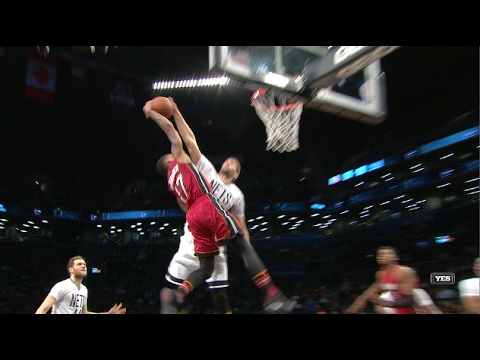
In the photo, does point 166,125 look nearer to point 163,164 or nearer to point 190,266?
point 163,164

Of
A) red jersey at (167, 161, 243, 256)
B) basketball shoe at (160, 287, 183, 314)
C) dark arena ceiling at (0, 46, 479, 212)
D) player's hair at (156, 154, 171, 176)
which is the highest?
dark arena ceiling at (0, 46, 479, 212)

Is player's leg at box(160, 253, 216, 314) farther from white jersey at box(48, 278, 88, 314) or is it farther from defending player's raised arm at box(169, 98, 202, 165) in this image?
white jersey at box(48, 278, 88, 314)

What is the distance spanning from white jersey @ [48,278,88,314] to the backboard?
2431 millimetres

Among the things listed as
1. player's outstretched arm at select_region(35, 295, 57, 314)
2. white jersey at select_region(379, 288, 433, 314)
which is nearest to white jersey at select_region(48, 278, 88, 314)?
player's outstretched arm at select_region(35, 295, 57, 314)

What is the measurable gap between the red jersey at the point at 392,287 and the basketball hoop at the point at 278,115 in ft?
5.30

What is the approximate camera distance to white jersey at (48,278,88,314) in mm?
4055

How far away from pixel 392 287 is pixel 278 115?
6.36ft

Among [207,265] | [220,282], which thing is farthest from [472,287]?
[207,265]

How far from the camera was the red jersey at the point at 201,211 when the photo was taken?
11.6 ft

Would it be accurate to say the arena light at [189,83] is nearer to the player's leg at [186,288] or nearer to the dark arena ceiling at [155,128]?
the dark arena ceiling at [155,128]

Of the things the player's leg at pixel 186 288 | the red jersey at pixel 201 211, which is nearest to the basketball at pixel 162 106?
the red jersey at pixel 201 211

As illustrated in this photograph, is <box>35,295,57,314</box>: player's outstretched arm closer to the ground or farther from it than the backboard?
closer to the ground

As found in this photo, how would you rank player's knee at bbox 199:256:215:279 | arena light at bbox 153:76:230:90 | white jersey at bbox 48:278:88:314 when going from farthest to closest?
1. arena light at bbox 153:76:230:90
2. white jersey at bbox 48:278:88:314
3. player's knee at bbox 199:256:215:279

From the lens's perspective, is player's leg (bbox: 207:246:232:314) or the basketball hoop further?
the basketball hoop
